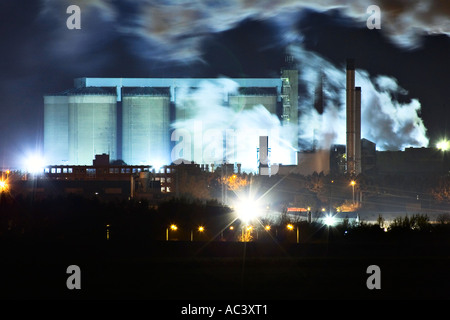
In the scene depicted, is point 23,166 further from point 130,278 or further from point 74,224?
point 130,278

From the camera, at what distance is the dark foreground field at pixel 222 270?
10.0 meters

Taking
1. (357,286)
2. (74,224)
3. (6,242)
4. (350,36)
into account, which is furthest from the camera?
(350,36)

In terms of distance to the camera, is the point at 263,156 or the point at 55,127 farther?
the point at 55,127

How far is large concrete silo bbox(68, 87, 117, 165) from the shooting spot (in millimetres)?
29469

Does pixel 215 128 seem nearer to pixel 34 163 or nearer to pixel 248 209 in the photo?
pixel 34 163

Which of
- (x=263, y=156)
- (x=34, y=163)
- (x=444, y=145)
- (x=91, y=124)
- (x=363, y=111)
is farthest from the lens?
(x=363, y=111)

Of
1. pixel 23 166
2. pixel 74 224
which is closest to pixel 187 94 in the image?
pixel 23 166

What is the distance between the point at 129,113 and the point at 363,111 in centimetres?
1141

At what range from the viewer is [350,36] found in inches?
1256

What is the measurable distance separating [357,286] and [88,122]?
2101 centimetres

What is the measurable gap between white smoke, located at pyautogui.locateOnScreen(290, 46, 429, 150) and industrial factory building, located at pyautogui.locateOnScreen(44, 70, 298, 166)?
77 cm

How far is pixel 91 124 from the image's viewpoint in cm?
2975

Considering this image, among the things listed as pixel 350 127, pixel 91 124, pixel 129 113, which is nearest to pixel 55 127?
pixel 91 124
